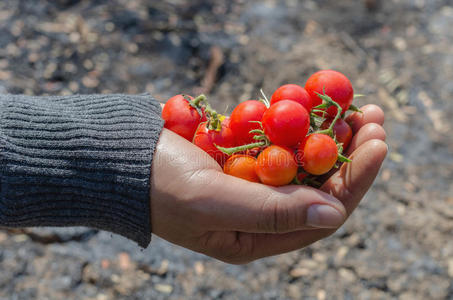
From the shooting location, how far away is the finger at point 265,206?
187cm

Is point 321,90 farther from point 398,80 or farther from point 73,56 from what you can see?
point 73,56

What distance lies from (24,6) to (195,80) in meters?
2.64

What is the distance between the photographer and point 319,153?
1.95 meters

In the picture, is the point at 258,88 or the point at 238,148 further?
the point at 258,88

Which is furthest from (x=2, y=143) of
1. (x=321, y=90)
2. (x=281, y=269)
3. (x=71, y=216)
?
(x=281, y=269)

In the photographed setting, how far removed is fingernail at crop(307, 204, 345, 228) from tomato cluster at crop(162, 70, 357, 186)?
21 centimetres

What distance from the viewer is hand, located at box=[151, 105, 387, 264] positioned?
6.22 feet

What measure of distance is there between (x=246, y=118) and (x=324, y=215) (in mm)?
672

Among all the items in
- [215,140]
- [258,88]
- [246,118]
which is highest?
[246,118]

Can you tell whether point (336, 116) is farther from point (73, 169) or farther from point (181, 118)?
point (73, 169)

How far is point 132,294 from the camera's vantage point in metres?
3.18

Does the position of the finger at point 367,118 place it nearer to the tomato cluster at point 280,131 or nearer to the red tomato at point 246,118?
the tomato cluster at point 280,131

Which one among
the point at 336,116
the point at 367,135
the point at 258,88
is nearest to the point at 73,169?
the point at 336,116

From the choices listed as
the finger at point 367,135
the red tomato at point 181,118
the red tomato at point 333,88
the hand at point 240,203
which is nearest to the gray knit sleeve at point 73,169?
the hand at point 240,203
